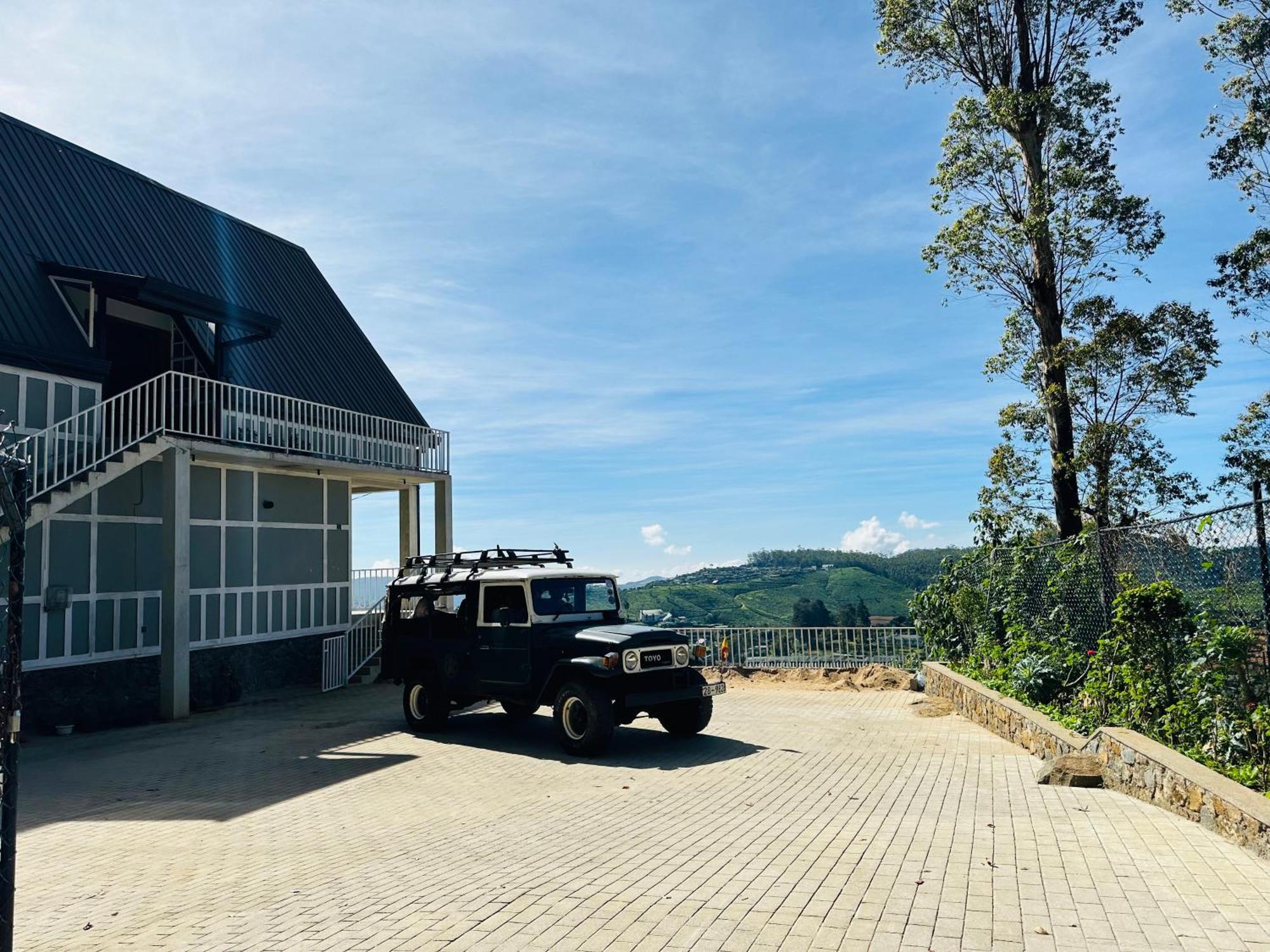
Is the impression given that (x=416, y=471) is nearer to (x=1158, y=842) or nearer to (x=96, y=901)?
(x=96, y=901)

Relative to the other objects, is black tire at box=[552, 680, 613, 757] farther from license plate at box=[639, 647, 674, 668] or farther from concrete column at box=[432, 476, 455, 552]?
concrete column at box=[432, 476, 455, 552]

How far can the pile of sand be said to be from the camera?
18.1m

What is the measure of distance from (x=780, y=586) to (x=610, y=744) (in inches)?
1495

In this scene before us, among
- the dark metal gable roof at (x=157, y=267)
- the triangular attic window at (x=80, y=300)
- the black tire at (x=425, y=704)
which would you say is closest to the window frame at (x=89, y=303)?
the triangular attic window at (x=80, y=300)

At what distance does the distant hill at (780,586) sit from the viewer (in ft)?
121

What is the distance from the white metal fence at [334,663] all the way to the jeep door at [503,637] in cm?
788

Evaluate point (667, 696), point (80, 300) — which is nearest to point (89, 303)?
point (80, 300)

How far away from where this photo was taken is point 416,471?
20875 millimetres

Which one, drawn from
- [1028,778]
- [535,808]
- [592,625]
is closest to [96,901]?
[535,808]

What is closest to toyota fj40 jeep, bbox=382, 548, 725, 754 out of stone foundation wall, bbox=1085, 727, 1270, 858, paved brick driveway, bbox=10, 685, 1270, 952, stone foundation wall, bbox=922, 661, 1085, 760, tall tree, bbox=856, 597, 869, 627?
paved brick driveway, bbox=10, 685, 1270, 952

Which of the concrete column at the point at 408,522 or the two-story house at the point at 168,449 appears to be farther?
the concrete column at the point at 408,522

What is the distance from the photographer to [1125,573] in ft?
29.6

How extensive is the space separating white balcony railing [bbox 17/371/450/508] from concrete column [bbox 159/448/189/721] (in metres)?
0.84

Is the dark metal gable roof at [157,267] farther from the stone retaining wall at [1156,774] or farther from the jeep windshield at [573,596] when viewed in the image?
the stone retaining wall at [1156,774]
